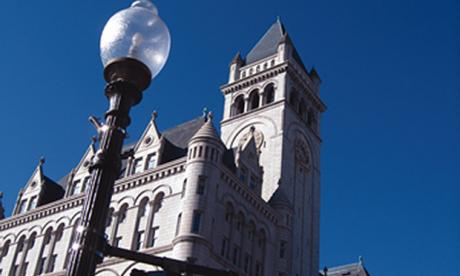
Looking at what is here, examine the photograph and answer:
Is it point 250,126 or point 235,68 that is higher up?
point 235,68

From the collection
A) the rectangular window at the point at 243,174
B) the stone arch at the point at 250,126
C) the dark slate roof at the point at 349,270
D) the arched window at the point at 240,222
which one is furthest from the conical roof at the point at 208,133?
the dark slate roof at the point at 349,270

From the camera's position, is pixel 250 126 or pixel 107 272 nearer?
pixel 107 272

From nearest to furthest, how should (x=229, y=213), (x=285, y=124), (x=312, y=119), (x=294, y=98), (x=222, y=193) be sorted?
(x=222, y=193) → (x=229, y=213) → (x=285, y=124) → (x=294, y=98) → (x=312, y=119)

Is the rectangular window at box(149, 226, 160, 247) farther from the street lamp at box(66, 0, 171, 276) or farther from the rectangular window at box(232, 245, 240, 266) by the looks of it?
the street lamp at box(66, 0, 171, 276)

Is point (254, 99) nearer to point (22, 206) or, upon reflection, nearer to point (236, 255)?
point (236, 255)

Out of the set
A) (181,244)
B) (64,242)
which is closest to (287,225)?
(181,244)

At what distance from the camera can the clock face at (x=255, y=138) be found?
66669 mm

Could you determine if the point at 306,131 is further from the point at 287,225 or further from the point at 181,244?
the point at 181,244

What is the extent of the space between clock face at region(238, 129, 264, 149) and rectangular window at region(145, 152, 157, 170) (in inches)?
572

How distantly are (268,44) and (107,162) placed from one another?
7122cm

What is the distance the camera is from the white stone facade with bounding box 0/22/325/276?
48.5 meters

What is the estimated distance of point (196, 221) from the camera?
46.7m

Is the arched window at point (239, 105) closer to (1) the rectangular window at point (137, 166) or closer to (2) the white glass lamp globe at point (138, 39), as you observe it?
(1) the rectangular window at point (137, 166)

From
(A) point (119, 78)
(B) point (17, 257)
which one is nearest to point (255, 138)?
(B) point (17, 257)
